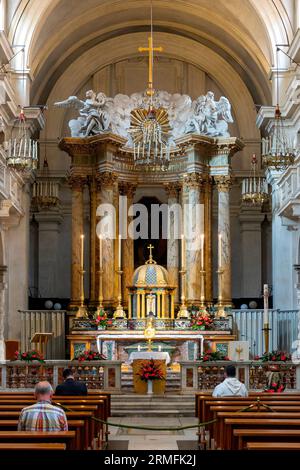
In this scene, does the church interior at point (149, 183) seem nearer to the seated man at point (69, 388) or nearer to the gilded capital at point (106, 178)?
the gilded capital at point (106, 178)

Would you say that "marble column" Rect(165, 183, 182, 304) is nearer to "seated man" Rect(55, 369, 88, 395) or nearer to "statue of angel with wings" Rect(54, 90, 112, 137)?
"statue of angel with wings" Rect(54, 90, 112, 137)

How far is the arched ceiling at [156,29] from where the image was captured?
24359 millimetres

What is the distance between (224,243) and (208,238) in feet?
2.05

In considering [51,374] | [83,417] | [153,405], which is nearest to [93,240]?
[51,374]

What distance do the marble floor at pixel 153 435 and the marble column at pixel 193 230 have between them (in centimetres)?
873

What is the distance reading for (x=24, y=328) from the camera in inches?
977

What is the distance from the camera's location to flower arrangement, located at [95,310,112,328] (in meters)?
23.6

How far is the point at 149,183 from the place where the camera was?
26.8 meters

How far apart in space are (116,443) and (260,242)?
56.9ft

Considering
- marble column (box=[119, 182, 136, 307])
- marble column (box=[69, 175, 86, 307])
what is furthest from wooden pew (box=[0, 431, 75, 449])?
marble column (box=[119, 182, 136, 307])

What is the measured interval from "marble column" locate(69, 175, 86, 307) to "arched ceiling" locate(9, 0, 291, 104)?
11.6 feet

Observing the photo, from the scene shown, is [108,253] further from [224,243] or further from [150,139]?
[150,139]

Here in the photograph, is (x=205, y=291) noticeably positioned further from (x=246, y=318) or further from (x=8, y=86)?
(x=8, y=86)

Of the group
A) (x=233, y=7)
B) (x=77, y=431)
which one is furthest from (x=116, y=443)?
(x=233, y=7)
